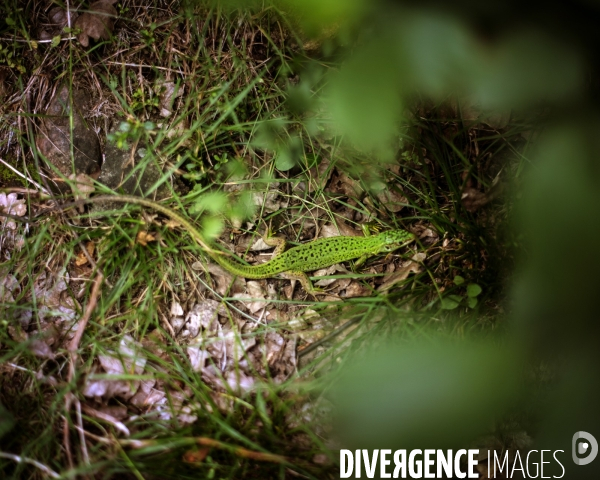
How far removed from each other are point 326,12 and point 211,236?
9.21 feet

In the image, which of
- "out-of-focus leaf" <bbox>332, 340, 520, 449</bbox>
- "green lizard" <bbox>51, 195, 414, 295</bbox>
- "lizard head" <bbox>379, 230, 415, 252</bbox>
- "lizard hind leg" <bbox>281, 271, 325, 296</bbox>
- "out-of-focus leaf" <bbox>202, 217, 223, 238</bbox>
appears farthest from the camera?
"lizard hind leg" <bbox>281, 271, 325, 296</bbox>

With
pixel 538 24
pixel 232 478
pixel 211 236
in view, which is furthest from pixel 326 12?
pixel 232 478

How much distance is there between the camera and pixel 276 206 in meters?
4.13

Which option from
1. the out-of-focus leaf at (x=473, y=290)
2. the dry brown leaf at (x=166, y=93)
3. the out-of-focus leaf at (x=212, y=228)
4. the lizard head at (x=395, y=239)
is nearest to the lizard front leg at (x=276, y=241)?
the out-of-focus leaf at (x=212, y=228)

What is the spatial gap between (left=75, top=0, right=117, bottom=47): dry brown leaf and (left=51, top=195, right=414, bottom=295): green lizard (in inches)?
61.0

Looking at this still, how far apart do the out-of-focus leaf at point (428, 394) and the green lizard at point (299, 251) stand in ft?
8.85

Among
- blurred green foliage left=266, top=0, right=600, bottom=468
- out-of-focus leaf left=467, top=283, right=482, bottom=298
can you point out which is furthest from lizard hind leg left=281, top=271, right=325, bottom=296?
blurred green foliage left=266, top=0, right=600, bottom=468

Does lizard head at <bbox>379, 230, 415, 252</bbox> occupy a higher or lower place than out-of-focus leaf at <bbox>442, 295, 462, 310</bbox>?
higher

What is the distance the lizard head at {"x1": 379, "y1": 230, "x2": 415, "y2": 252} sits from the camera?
12.8 ft

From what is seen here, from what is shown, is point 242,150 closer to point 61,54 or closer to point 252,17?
point 252,17

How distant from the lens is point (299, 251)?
399cm

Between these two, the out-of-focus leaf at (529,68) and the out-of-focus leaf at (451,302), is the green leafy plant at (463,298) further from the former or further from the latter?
the out-of-focus leaf at (529,68)

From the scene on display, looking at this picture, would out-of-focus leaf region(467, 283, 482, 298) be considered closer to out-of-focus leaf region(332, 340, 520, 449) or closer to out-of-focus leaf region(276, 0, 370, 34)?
out-of-focus leaf region(332, 340, 520, 449)

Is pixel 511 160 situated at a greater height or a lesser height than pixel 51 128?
lesser
